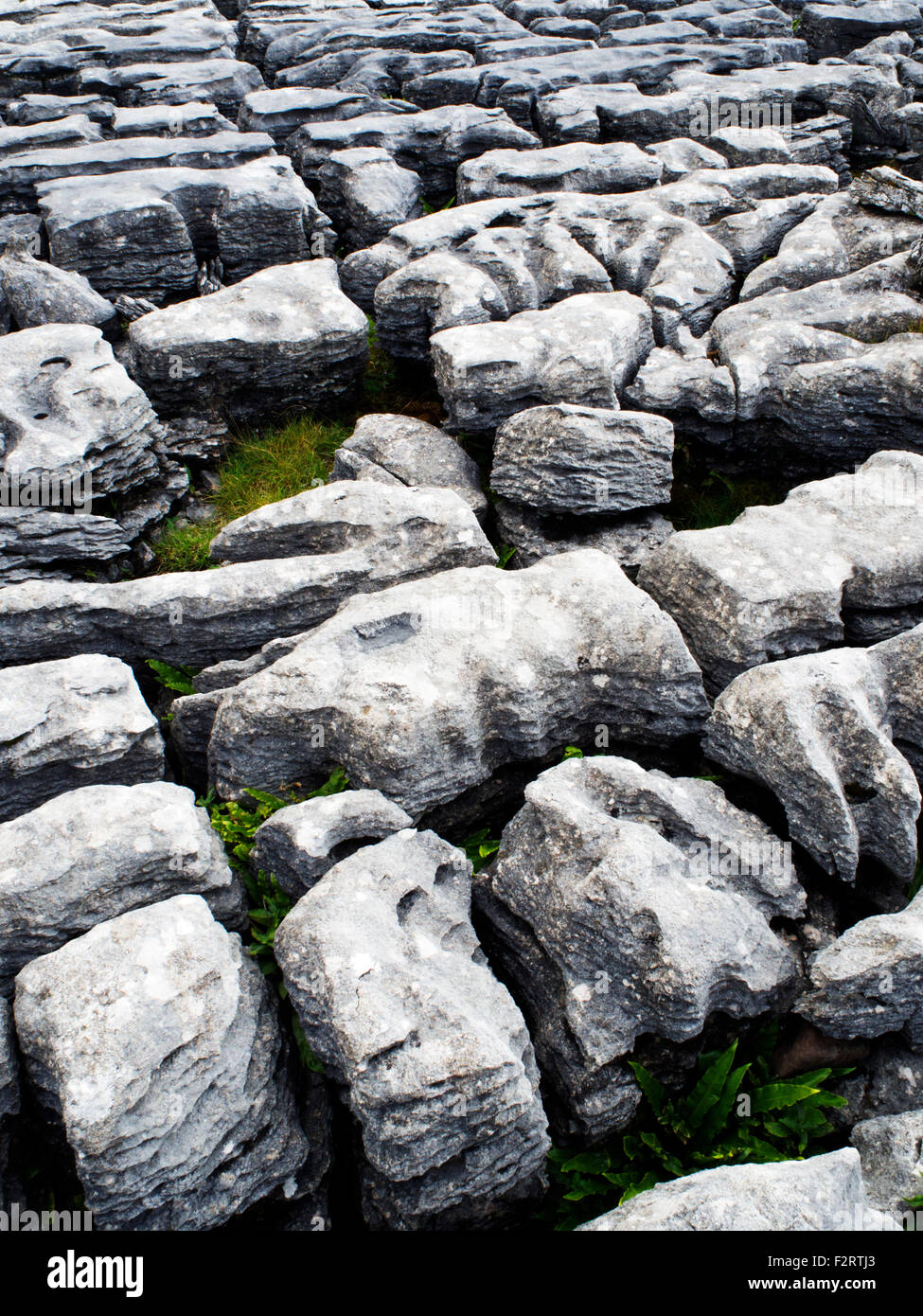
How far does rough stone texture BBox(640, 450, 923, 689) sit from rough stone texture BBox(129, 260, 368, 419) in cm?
603

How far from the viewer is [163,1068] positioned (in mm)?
6188

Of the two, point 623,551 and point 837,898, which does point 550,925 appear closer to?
point 837,898

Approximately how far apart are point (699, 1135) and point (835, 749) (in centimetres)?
325

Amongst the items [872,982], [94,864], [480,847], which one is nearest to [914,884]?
[872,982]

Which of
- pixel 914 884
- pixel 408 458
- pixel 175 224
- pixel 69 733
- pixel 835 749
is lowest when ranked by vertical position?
pixel 914 884

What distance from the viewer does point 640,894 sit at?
7.02 meters

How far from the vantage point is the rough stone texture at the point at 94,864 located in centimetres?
707

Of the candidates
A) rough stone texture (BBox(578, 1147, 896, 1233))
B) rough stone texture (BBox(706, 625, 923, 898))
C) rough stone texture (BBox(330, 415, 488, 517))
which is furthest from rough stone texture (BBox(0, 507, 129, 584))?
rough stone texture (BBox(578, 1147, 896, 1233))

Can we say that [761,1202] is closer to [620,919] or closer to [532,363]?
[620,919]

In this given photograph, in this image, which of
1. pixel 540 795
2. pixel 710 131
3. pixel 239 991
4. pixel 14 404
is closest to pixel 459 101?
pixel 710 131

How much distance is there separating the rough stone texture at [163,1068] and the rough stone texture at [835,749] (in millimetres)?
4444

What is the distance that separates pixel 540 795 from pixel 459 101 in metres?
19.8

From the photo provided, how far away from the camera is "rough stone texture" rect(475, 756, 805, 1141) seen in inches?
276

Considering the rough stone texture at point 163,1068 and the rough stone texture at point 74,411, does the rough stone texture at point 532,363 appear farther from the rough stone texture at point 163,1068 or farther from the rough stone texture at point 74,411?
the rough stone texture at point 163,1068
